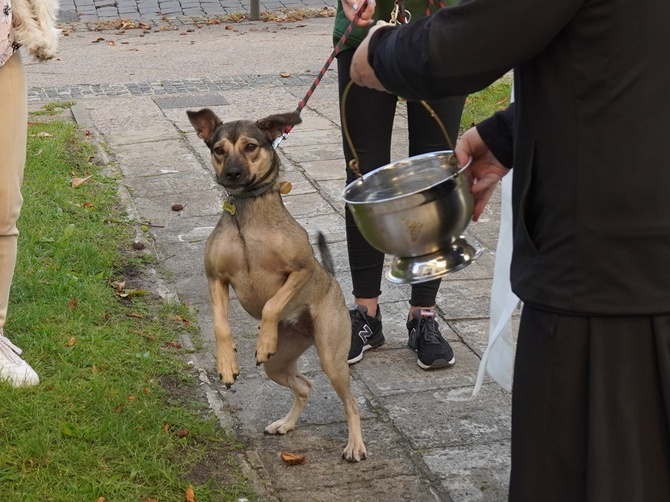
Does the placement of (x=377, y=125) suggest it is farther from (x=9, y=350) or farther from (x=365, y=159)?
(x=9, y=350)

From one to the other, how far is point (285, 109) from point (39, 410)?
5791 millimetres

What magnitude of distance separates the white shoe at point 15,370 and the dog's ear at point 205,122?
136 centimetres

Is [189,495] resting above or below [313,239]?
above

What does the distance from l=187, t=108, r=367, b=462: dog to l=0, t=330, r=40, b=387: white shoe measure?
1.02 meters

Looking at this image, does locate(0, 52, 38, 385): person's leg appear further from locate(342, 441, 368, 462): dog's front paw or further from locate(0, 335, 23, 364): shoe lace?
locate(342, 441, 368, 462): dog's front paw

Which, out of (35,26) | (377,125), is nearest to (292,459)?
(377,125)

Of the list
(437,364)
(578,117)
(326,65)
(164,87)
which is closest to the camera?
(578,117)

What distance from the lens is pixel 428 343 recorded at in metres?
5.00

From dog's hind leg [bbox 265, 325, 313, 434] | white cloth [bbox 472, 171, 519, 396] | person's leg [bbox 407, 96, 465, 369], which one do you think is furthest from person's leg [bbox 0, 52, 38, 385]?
white cloth [bbox 472, 171, 519, 396]

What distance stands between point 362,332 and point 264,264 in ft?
3.38

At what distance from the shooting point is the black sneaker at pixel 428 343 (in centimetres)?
496

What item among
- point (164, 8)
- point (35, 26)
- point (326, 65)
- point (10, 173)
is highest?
point (35, 26)

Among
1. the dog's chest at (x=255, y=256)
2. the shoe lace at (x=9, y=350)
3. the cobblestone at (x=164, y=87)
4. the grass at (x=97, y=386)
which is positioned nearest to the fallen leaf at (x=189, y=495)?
the grass at (x=97, y=386)

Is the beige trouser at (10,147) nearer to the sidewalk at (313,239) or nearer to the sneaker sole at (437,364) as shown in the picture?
the sidewalk at (313,239)
